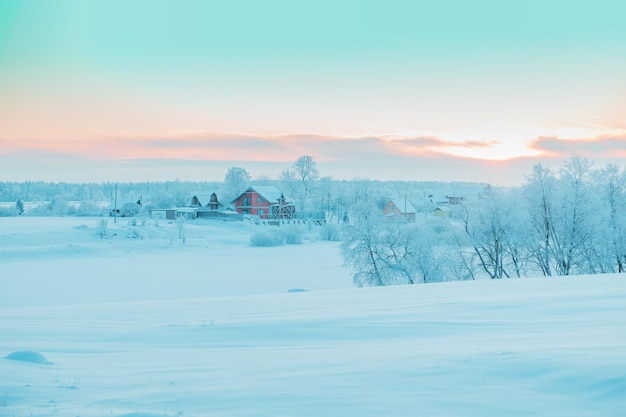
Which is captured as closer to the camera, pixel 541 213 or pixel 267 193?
pixel 541 213

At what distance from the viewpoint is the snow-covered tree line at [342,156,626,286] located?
35.6 meters

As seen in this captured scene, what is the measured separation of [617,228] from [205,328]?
1274 inches

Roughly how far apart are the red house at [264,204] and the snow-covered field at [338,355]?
69.5 m

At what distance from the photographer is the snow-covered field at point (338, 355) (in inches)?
235

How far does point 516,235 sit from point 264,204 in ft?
180

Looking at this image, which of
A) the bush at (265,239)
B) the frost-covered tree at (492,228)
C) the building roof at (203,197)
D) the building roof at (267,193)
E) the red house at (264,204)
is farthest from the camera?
the building roof at (203,197)

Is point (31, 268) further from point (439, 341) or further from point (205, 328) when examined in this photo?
point (439, 341)

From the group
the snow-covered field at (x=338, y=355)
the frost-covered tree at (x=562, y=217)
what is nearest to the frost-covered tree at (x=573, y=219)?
the frost-covered tree at (x=562, y=217)

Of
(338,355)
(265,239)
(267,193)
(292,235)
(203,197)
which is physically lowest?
(265,239)

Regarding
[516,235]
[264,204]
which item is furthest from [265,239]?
[516,235]

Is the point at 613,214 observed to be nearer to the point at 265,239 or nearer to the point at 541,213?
the point at 541,213

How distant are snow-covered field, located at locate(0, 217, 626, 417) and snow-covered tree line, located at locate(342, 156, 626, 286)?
15.8 meters

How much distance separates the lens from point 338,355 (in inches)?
327

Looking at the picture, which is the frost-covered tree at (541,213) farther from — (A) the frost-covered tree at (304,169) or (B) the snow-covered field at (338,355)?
(A) the frost-covered tree at (304,169)
